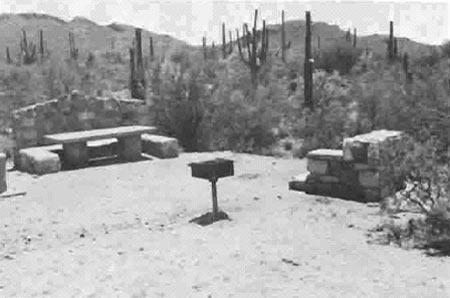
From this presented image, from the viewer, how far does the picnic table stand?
41.5 feet

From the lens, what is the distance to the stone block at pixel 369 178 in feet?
29.8

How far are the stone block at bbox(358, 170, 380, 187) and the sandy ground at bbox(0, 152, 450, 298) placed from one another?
42 cm

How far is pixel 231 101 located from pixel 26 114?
485 centimetres

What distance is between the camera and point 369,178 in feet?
30.0

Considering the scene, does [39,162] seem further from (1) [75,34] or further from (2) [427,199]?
(1) [75,34]

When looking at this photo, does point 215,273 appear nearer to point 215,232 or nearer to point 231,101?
point 215,232

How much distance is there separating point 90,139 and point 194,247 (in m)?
6.45

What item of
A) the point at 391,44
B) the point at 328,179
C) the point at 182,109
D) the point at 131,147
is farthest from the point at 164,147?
the point at 391,44

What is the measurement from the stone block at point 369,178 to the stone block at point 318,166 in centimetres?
57

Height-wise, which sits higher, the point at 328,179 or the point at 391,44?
the point at 391,44

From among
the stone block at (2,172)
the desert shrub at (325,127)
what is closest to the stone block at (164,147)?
the desert shrub at (325,127)

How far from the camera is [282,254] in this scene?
652cm

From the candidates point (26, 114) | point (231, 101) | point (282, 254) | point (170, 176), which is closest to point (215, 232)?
point (282, 254)

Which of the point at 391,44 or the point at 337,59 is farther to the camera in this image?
the point at 337,59
